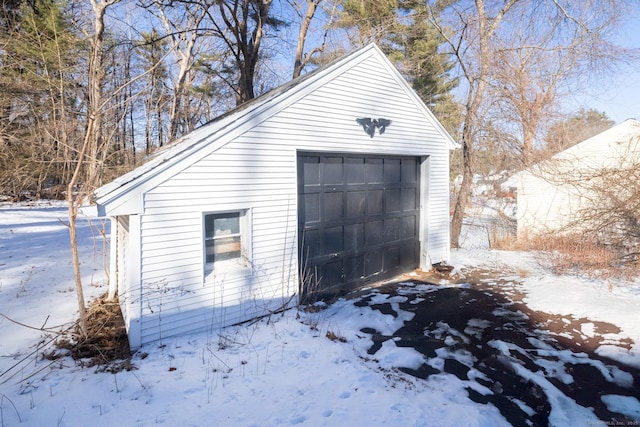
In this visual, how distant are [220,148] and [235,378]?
3.11 m

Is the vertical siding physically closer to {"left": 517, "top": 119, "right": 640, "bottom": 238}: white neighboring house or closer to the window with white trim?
the window with white trim

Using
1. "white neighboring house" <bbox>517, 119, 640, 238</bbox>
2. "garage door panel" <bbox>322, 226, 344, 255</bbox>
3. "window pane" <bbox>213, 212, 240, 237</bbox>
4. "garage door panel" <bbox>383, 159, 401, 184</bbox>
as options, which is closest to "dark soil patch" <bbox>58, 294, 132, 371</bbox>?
"window pane" <bbox>213, 212, 240, 237</bbox>

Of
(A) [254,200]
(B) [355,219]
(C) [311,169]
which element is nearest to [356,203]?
(B) [355,219]

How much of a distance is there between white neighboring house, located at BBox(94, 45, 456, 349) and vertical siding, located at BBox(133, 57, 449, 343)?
17 millimetres

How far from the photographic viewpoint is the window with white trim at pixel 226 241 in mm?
5191

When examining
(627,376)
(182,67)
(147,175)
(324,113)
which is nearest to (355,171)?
(324,113)

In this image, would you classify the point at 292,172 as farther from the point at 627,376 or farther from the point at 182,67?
the point at 182,67

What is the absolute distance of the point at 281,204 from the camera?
18.9 feet

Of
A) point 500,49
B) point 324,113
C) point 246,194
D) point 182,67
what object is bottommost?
point 246,194

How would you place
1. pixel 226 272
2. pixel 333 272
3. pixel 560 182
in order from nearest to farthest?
pixel 226 272, pixel 333 272, pixel 560 182

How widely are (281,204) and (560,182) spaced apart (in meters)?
11.4

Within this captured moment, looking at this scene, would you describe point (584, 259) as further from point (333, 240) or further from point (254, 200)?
point (254, 200)

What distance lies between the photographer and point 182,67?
1775cm

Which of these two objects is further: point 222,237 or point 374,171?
point 374,171
